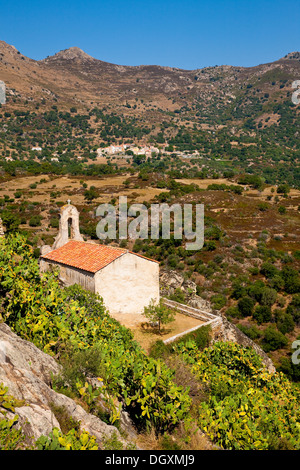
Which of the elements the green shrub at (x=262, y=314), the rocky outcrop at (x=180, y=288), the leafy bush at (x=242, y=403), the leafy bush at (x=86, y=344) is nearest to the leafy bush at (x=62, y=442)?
the leafy bush at (x=86, y=344)

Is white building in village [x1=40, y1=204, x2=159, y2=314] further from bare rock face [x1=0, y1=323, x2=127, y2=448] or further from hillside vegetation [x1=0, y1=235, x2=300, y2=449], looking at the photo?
bare rock face [x1=0, y1=323, x2=127, y2=448]

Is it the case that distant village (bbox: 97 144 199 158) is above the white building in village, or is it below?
above

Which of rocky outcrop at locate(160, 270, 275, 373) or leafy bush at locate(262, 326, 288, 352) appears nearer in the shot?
rocky outcrop at locate(160, 270, 275, 373)

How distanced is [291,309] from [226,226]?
2427cm

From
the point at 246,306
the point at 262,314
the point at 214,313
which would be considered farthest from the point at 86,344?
the point at 246,306

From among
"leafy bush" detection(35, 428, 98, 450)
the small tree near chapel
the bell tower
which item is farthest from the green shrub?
"leafy bush" detection(35, 428, 98, 450)

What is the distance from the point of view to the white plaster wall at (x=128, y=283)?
18.2 meters

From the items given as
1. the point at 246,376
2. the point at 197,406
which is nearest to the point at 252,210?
the point at 246,376

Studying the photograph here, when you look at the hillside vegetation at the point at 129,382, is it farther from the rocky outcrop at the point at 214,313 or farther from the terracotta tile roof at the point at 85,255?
the rocky outcrop at the point at 214,313

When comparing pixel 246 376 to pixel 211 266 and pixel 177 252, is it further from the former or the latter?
pixel 177 252

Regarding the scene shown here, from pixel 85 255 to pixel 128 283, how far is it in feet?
10.1

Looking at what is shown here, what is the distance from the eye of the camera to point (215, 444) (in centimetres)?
978

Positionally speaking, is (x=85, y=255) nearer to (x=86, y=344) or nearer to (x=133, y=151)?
(x=86, y=344)

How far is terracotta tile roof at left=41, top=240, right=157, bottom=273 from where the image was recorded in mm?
18297
